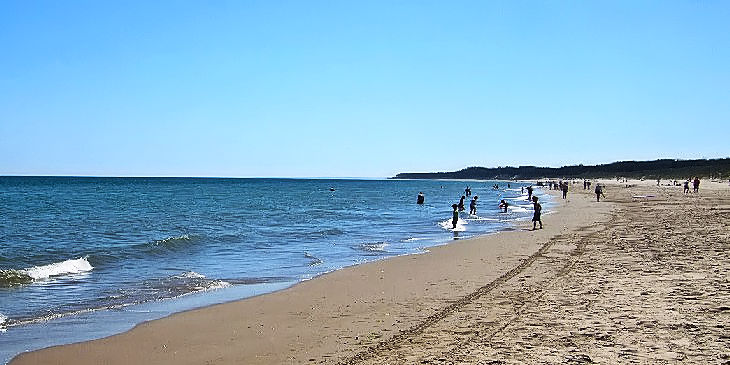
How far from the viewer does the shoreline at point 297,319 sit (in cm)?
791

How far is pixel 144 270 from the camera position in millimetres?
16328

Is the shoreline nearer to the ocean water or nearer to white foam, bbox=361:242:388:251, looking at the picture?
the ocean water

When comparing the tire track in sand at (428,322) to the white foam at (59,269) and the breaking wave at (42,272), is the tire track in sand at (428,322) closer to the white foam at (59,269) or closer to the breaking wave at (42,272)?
the breaking wave at (42,272)

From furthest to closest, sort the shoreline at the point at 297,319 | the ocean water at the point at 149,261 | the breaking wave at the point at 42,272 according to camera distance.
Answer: the breaking wave at the point at 42,272 < the ocean water at the point at 149,261 < the shoreline at the point at 297,319

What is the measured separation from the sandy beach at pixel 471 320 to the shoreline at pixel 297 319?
0.08 feet

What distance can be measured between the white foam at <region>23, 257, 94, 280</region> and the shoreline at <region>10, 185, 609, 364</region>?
6133 mm

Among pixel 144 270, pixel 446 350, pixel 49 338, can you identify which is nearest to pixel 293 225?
pixel 144 270

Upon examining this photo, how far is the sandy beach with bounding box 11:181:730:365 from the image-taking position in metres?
7.14

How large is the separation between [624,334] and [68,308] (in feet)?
29.6

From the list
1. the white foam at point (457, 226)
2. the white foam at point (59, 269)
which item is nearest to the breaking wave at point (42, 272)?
the white foam at point (59, 269)

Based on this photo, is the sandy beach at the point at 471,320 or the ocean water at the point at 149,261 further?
the ocean water at the point at 149,261

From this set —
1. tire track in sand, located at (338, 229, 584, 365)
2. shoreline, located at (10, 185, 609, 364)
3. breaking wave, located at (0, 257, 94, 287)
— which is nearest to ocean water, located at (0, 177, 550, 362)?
breaking wave, located at (0, 257, 94, 287)

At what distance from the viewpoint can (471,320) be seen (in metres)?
8.88

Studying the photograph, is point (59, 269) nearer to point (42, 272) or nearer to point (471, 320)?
point (42, 272)
